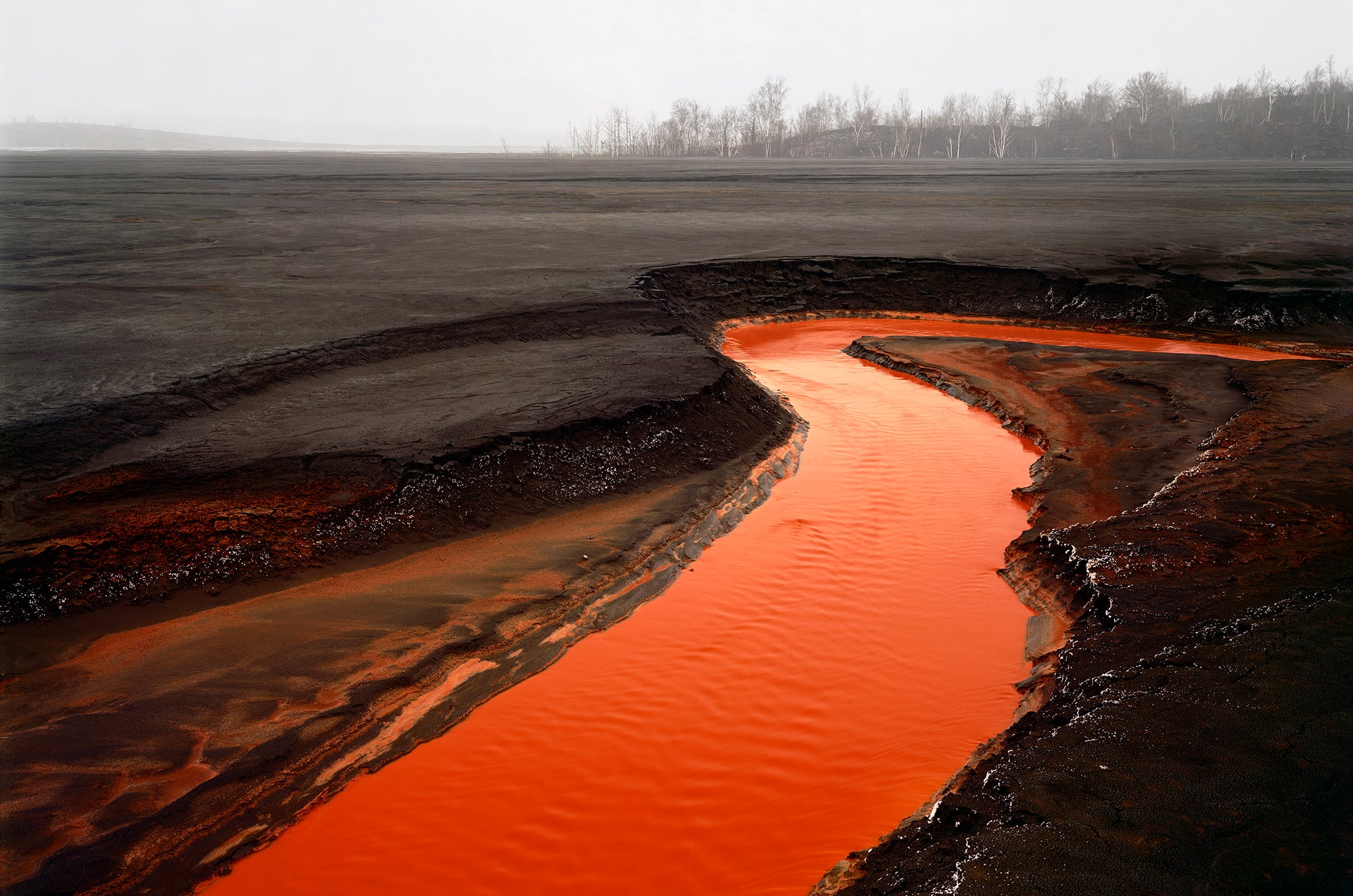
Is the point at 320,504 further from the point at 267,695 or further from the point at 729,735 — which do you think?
the point at 729,735

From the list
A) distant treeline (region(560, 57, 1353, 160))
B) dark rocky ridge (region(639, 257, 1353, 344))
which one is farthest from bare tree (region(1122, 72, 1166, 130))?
dark rocky ridge (region(639, 257, 1353, 344))

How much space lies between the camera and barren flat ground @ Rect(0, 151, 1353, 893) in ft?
11.1

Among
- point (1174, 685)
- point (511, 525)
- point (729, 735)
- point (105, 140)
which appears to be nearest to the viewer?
point (1174, 685)

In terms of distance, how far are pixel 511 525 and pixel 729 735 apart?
268 cm

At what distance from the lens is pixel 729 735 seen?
4.27 meters

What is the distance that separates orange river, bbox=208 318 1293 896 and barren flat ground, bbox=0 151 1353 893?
25 centimetres

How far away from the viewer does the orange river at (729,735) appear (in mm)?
3449

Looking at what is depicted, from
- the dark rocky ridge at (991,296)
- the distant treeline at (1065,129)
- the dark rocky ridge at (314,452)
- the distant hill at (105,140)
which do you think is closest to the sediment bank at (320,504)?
the dark rocky ridge at (314,452)

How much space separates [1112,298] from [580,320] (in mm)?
9452

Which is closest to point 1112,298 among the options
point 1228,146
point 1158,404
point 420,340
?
point 1158,404

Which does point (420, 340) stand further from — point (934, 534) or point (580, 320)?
point (934, 534)

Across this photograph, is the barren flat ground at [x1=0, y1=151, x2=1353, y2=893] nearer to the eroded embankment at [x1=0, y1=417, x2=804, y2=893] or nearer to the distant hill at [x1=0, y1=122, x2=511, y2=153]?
the eroded embankment at [x1=0, y1=417, x2=804, y2=893]

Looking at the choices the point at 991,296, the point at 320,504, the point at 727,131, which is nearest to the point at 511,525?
the point at 320,504

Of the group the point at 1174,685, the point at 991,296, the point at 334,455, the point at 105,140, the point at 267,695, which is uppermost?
the point at 105,140
